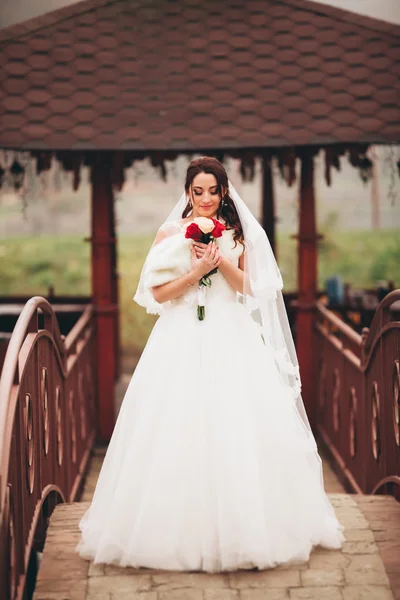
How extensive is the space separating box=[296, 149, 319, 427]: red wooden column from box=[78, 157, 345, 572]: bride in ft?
14.8

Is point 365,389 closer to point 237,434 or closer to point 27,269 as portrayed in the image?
point 237,434

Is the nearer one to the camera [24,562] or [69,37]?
[24,562]

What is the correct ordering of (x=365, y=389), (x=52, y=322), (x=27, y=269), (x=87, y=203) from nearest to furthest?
(x=52, y=322) < (x=365, y=389) < (x=27, y=269) < (x=87, y=203)

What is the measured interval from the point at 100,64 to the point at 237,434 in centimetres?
532

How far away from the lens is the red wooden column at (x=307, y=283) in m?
8.73

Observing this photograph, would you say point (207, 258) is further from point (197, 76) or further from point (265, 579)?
point (197, 76)

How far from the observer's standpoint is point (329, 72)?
822cm

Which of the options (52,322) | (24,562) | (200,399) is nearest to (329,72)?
(52,322)

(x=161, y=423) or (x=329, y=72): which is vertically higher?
(x=329, y=72)

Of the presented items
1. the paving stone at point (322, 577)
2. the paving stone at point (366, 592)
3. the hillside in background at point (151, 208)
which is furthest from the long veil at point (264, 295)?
the hillside in background at point (151, 208)

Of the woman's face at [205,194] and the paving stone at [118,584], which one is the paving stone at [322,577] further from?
the woman's face at [205,194]

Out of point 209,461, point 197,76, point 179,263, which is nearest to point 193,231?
point 179,263

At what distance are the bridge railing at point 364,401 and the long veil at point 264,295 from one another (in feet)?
2.53

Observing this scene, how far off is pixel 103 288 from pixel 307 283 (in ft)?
6.99
